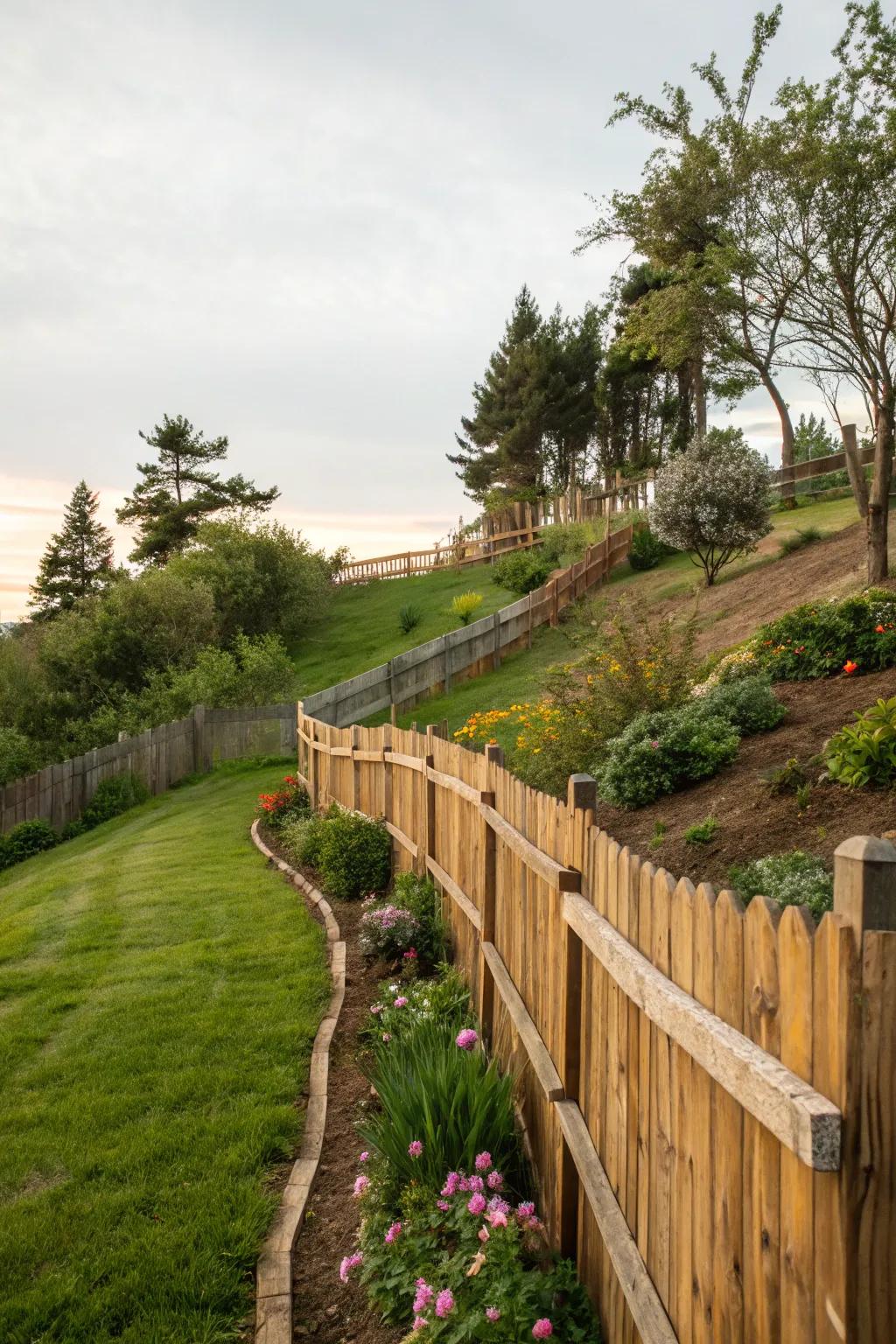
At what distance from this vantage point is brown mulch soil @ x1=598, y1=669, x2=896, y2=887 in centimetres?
608

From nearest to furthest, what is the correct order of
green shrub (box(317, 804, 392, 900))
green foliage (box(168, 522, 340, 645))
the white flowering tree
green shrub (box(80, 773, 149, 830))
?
green shrub (box(317, 804, 392, 900)) < green shrub (box(80, 773, 149, 830)) < the white flowering tree < green foliage (box(168, 522, 340, 645))

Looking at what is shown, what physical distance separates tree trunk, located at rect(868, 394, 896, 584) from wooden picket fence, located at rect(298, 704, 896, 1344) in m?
11.7

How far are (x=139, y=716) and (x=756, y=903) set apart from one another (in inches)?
958

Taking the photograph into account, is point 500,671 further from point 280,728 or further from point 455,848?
point 455,848

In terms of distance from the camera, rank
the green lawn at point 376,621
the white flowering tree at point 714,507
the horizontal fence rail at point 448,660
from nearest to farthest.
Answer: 1. the horizontal fence rail at point 448,660
2. the white flowering tree at point 714,507
3. the green lawn at point 376,621

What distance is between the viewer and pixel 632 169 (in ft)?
84.3

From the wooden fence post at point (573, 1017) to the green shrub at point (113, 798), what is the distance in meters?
15.9

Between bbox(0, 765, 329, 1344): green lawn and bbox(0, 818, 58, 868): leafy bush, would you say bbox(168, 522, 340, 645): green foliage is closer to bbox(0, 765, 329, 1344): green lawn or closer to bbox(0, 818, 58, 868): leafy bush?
bbox(0, 818, 58, 868): leafy bush

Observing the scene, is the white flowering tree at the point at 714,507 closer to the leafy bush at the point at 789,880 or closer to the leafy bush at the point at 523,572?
the leafy bush at the point at 523,572

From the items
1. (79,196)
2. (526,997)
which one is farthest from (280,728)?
(526,997)

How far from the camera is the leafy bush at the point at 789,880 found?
4801 mm

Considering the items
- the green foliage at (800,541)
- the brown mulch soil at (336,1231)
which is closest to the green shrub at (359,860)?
the brown mulch soil at (336,1231)

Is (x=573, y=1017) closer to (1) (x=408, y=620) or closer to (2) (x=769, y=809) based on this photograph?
(2) (x=769, y=809)

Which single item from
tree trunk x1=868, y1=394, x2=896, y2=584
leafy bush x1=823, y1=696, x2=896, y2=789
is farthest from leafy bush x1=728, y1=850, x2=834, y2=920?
tree trunk x1=868, y1=394, x2=896, y2=584
